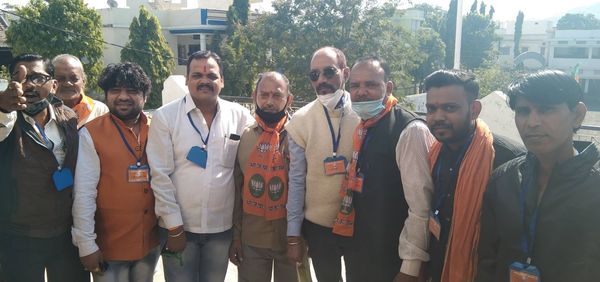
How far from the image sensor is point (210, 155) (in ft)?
9.97

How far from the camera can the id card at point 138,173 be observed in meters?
2.88

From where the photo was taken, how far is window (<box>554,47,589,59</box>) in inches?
1714

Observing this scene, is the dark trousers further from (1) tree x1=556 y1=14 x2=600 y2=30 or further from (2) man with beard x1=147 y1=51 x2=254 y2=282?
(1) tree x1=556 y1=14 x2=600 y2=30

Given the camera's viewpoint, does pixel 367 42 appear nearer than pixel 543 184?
No

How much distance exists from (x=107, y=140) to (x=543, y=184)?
2.51 meters

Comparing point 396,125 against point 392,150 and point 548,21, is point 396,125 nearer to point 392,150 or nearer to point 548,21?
point 392,150

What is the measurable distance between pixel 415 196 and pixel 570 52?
50.8 m

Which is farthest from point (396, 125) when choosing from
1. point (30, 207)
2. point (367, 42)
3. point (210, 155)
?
point (367, 42)

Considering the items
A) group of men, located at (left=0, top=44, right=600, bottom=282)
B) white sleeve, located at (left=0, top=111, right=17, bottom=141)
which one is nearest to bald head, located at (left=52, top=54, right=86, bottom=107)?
group of men, located at (left=0, top=44, right=600, bottom=282)

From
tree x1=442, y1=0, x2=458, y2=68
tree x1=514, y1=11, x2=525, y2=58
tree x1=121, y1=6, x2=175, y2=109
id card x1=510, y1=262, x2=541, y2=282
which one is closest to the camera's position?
id card x1=510, y1=262, x2=541, y2=282

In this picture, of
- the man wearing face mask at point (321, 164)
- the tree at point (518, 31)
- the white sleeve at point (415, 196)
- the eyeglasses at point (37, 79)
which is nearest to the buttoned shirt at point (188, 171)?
the man wearing face mask at point (321, 164)

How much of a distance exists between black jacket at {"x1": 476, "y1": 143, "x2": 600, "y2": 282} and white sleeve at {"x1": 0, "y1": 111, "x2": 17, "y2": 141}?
274 cm

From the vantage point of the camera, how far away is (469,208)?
7.34 feet

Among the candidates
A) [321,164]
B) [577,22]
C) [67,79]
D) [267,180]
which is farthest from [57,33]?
[577,22]
